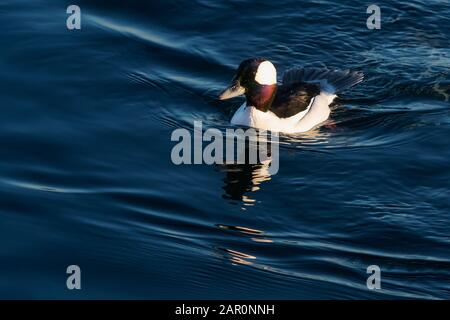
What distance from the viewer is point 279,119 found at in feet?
44.9

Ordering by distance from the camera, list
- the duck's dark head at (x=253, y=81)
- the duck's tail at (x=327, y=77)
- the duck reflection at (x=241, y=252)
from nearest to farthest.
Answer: the duck reflection at (x=241, y=252), the duck's dark head at (x=253, y=81), the duck's tail at (x=327, y=77)

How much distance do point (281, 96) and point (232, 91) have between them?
80 cm

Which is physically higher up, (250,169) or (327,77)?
(327,77)

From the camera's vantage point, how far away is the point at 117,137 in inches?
491

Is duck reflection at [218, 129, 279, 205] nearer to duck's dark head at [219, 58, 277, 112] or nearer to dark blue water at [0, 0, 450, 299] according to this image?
dark blue water at [0, 0, 450, 299]

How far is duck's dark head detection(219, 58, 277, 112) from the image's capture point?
1350cm

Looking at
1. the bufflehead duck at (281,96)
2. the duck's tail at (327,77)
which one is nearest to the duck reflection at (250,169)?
the bufflehead duck at (281,96)

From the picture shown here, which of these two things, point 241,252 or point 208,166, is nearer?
point 241,252

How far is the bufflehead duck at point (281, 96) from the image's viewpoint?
13.5 metres

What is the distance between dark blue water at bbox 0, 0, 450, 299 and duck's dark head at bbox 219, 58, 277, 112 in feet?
1.24

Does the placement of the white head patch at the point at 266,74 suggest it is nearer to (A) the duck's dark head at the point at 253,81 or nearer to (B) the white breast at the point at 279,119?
(A) the duck's dark head at the point at 253,81

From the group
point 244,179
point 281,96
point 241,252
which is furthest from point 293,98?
point 241,252

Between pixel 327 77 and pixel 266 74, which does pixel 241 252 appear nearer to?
pixel 266 74

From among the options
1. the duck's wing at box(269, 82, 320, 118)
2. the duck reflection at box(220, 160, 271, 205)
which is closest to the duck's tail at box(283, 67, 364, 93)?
the duck's wing at box(269, 82, 320, 118)
